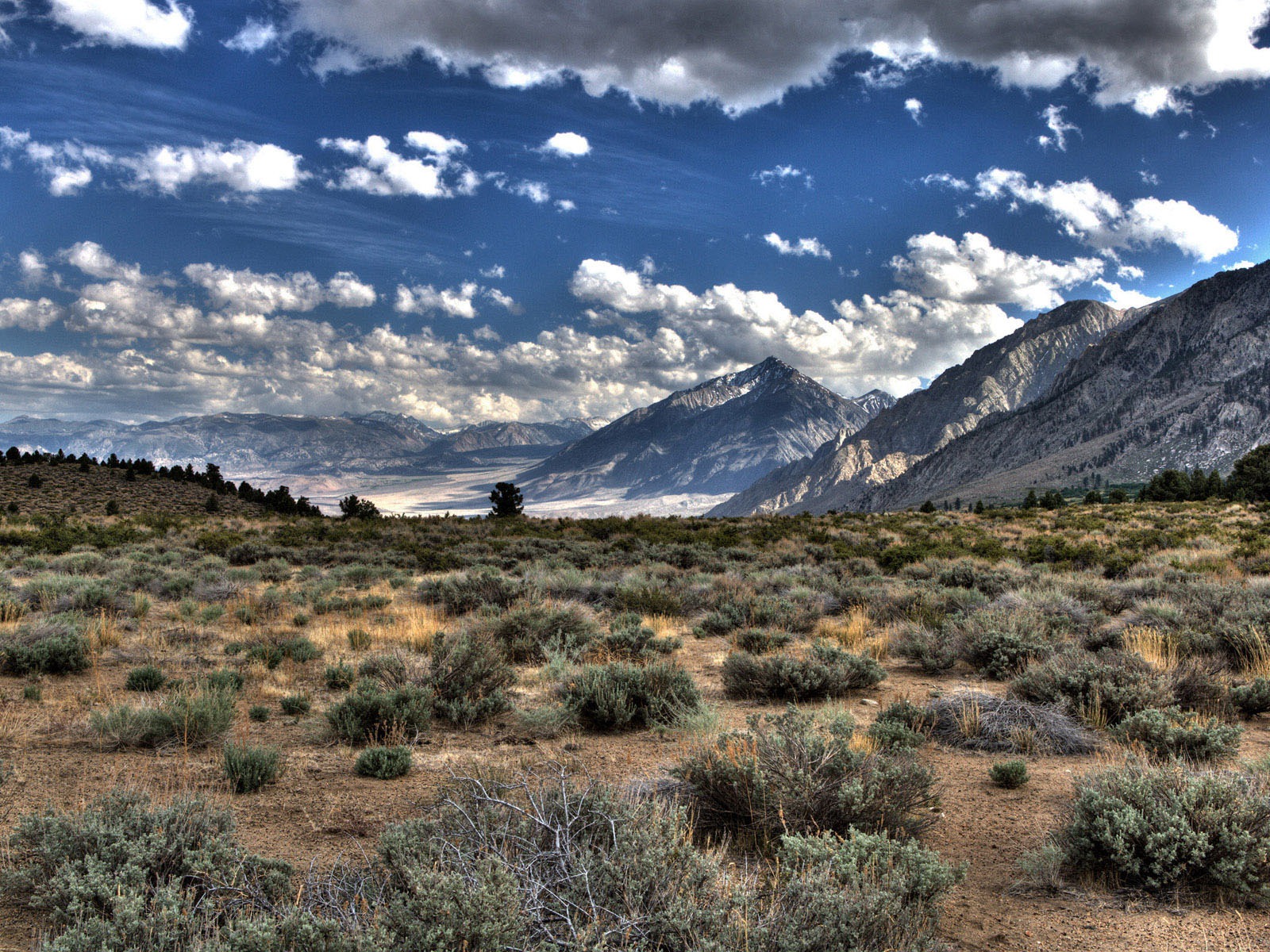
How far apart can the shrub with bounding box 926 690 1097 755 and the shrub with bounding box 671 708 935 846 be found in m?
1.88

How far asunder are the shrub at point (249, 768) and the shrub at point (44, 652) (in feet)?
16.8

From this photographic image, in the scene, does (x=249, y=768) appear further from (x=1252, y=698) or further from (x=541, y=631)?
(x=1252, y=698)

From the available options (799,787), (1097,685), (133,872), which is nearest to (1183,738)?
(1097,685)

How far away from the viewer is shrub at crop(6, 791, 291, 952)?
3.05 m

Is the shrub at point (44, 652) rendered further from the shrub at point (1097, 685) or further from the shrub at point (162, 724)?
the shrub at point (1097, 685)

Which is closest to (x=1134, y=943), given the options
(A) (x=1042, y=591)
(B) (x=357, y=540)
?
(A) (x=1042, y=591)

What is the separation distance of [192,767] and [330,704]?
2247 millimetres

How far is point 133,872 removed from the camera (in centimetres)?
349

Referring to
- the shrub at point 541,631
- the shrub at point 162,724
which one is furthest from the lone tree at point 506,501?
the shrub at point 162,724

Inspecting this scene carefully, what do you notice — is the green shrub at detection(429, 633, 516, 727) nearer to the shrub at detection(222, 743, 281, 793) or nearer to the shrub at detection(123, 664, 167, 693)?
the shrub at detection(222, 743, 281, 793)

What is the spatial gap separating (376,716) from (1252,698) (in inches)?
371

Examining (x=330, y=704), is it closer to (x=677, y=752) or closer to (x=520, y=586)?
(x=677, y=752)

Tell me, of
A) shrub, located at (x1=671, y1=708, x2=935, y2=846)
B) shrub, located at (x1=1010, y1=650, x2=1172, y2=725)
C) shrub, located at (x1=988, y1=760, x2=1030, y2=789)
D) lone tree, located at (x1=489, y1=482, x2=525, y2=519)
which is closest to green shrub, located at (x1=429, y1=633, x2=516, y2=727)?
shrub, located at (x1=671, y1=708, x2=935, y2=846)

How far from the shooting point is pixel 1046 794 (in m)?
5.66
